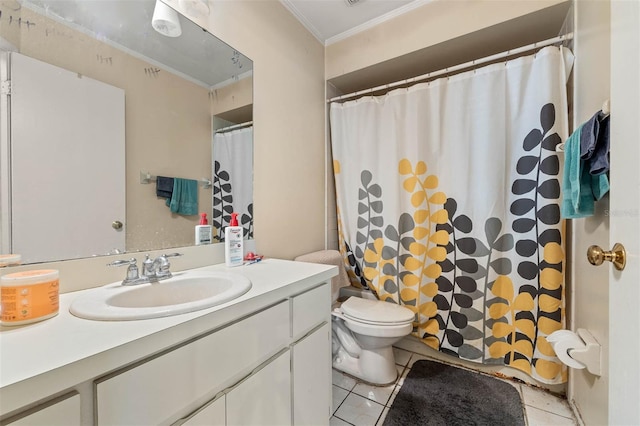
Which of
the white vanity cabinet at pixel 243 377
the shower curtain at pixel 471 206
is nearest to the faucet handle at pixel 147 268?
the white vanity cabinet at pixel 243 377

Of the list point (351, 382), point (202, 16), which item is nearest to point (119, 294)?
point (202, 16)

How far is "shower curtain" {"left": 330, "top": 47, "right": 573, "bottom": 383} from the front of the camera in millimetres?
1425

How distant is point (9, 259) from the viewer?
0.74 metres

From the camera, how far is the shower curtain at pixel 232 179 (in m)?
1.32

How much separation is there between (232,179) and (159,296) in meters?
0.67

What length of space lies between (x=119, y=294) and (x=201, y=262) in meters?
0.41

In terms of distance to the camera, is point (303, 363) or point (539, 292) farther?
point (539, 292)

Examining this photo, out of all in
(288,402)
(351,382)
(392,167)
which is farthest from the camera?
(392,167)

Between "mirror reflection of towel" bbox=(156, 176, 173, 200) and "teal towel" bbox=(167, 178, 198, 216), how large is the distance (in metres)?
0.02

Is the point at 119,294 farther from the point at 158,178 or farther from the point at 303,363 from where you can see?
the point at 303,363

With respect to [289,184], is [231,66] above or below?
above

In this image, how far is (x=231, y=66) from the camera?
137cm

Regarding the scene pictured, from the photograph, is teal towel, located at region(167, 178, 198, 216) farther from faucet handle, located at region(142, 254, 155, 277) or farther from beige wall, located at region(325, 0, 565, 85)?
beige wall, located at region(325, 0, 565, 85)
